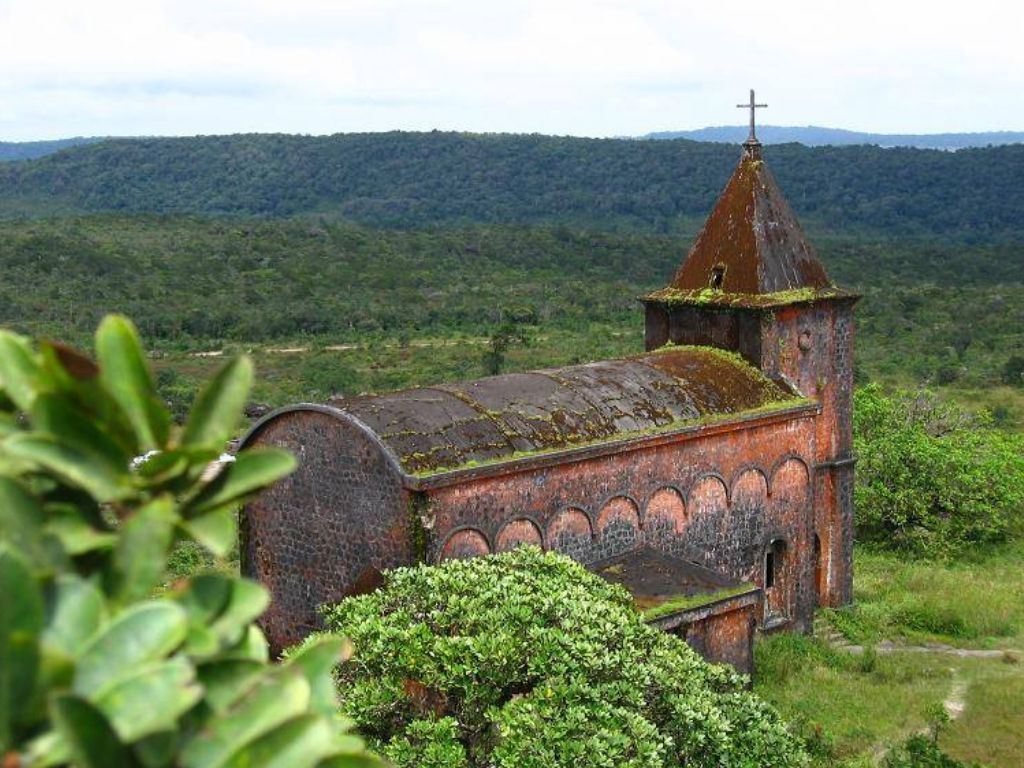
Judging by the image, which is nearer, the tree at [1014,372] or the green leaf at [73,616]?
the green leaf at [73,616]

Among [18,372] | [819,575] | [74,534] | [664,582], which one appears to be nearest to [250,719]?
[74,534]

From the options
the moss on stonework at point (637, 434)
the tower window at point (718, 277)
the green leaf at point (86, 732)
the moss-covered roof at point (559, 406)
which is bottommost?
the moss on stonework at point (637, 434)

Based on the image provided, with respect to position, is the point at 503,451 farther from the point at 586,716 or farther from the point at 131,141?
the point at 131,141

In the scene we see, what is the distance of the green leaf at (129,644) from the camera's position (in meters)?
2.93

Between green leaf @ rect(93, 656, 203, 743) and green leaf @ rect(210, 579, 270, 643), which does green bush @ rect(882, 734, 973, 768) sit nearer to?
green leaf @ rect(210, 579, 270, 643)

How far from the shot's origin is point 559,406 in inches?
587

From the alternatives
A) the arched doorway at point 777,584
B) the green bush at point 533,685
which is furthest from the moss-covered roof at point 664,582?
the green bush at point 533,685

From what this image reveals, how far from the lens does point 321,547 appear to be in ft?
46.2

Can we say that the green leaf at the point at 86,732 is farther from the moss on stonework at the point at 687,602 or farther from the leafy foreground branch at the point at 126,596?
the moss on stonework at the point at 687,602

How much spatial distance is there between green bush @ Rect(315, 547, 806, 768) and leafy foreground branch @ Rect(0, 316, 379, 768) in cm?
586

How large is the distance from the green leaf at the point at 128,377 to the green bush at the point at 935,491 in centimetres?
2095

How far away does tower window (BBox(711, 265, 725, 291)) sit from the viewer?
1822 cm

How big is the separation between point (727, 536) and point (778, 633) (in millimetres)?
1887

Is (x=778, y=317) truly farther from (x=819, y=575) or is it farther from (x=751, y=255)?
(x=819, y=575)
